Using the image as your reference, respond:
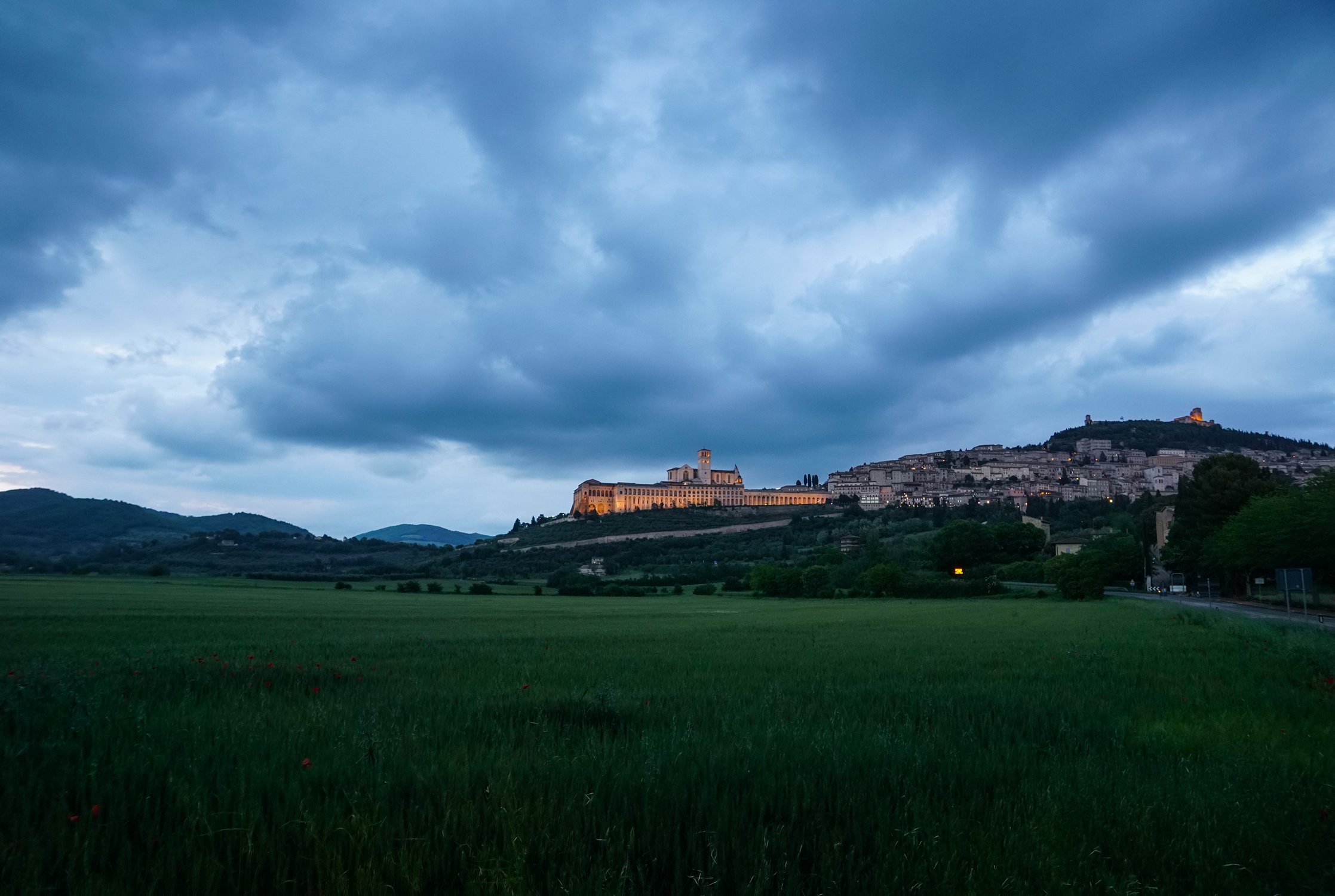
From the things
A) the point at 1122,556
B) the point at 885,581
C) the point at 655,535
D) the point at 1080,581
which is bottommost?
the point at 885,581

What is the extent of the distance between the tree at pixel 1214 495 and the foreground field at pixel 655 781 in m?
64.6

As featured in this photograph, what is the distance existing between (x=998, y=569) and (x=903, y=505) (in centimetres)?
9025

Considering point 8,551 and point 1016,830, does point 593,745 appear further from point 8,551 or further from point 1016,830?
point 8,551

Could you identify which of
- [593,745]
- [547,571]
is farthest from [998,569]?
[593,745]

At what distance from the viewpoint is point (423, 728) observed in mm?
6938

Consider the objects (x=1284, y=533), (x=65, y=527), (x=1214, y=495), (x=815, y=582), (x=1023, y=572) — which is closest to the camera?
(x=1284, y=533)

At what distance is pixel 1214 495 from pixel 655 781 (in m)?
78.2

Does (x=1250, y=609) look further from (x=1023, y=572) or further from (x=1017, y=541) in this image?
(x=1017, y=541)

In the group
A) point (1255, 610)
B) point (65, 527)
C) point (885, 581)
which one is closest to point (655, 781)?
point (1255, 610)

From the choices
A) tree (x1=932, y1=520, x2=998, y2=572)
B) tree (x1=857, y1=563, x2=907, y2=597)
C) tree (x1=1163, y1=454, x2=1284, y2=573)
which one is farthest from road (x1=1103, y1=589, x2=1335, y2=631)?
tree (x1=932, y1=520, x2=998, y2=572)

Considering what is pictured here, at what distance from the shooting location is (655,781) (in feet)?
16.8

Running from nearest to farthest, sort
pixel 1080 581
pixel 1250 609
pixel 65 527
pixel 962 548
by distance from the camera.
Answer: pixel 1250 609 → pixel 1080 581 → pixel 962 548 → pixel 65 527

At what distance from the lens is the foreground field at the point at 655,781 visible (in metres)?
3.95

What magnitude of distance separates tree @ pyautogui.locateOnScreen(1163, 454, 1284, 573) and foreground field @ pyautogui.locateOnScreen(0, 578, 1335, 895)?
64.6 m
